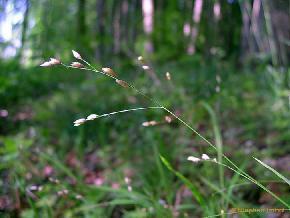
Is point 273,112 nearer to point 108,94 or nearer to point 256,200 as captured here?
point 256,200

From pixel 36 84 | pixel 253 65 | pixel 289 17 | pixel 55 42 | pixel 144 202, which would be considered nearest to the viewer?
pixel 144 202

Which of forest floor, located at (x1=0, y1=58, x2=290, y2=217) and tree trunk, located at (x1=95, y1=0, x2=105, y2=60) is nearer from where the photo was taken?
forest floor, located at (x1=0, y1=58, x2=290, y2=217)

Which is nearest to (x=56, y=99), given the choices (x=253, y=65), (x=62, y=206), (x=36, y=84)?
(x=36, y=84)

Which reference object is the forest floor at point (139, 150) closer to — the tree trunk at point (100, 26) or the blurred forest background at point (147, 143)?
the blurred forest background at point (147, 143)

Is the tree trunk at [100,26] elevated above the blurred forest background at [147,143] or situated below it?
above

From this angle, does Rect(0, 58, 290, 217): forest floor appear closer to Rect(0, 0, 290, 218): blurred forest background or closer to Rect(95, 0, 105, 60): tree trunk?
Rect(0, 0, 290, 218): blurred forest background

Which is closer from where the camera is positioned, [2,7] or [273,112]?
[273,112]

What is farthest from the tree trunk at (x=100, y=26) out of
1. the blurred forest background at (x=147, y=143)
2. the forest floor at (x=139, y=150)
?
the forest floor at (x=139, y=150)

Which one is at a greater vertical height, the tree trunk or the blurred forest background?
the tree trunk

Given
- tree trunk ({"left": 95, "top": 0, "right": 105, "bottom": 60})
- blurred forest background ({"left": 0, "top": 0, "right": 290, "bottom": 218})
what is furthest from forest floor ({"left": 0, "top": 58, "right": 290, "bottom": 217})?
tree trunk ({"left": 95, "top": 0, "right": 105, "bottom": 60})

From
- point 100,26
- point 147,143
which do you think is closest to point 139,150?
point 147,143

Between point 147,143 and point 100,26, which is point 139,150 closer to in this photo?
point 147,143
